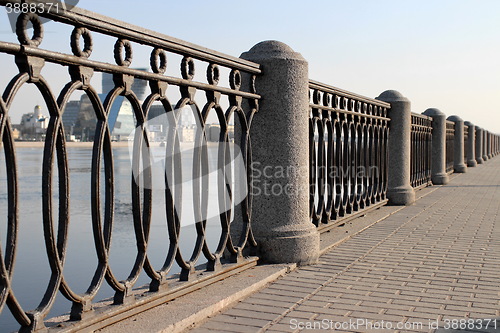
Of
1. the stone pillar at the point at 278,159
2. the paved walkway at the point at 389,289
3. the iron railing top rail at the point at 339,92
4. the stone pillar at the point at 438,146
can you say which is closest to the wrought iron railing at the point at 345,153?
the iron railing top rail at the point at 339,92

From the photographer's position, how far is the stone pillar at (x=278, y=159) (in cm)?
509

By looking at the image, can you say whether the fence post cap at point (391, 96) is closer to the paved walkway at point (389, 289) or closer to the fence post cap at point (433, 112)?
the paved walkway at point (389, 289)

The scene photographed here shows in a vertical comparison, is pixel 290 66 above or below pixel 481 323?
above

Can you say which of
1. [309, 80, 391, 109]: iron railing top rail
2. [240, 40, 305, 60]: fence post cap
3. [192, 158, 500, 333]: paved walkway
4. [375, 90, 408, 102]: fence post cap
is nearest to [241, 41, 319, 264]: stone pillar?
[240, 40, 305, 60]: fence post cap

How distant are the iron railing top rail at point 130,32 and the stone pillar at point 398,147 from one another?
6.00 meters

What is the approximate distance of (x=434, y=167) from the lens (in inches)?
623

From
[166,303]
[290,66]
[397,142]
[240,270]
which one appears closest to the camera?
[166,303]

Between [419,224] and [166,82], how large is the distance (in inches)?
198

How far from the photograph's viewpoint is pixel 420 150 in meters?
13.7

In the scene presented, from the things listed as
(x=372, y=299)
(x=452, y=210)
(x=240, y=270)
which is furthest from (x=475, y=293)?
(x=452, y=210)

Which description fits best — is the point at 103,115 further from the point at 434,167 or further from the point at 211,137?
the point at 434,167

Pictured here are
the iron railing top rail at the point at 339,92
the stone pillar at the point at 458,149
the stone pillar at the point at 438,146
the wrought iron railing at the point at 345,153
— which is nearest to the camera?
the iron railing top rail at the point at 339,92

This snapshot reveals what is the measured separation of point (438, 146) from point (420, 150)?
236 cm

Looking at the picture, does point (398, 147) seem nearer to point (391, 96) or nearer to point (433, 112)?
point (391, 96)
